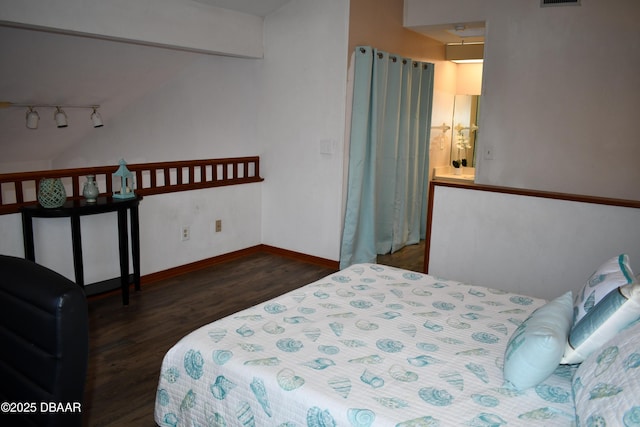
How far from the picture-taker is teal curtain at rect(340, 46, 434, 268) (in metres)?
4.49

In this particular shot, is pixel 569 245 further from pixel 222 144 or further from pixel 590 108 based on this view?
pixel 222 144

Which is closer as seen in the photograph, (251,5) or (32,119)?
(32,119)

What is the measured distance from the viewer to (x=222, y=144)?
5.39m

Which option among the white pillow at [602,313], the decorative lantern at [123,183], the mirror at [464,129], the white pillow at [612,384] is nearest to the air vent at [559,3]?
the mirror at [464,129]

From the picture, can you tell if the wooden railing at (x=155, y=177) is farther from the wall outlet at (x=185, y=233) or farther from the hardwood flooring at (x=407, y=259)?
the hardwood flooring at (x=407, y=259)

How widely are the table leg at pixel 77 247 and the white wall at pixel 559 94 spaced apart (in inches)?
133

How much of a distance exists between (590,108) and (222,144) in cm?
344

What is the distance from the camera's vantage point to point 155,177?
4.08 metres

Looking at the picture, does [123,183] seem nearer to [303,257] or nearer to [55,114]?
[55,114]

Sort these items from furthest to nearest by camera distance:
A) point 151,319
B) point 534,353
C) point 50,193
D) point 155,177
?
1. point 155,177
2. point 151,319
3. point 50,193
4. point 534,353

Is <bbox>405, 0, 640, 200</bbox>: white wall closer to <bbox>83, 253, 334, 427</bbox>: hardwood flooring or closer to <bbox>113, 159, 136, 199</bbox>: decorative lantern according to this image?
<bbox>83, 253, 334, 427</bbox>: hardwood flooring

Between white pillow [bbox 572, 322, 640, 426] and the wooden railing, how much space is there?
3196 mm

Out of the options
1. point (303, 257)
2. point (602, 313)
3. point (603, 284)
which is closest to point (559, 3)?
point (303, 257)

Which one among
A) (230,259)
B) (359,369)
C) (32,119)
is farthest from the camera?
(230,259)
